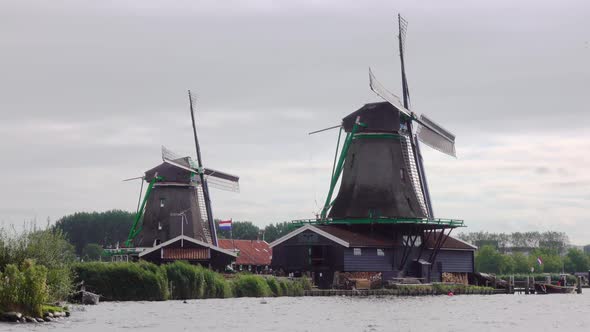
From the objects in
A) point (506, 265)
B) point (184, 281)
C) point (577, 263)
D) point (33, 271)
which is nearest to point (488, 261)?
point (506, 265)

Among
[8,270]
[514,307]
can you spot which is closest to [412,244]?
[514,307]

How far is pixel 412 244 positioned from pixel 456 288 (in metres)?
4.17

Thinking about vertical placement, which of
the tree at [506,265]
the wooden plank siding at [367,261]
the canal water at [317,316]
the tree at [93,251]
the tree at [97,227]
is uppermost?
the tree at [97,227]

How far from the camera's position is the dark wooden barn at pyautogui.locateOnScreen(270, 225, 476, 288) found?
60625mm

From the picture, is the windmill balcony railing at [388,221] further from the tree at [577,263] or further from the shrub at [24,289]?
the tree at [577,263]

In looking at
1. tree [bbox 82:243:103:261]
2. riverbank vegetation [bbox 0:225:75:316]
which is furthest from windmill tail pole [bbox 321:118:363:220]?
tree [bbox 82:243:103:261]

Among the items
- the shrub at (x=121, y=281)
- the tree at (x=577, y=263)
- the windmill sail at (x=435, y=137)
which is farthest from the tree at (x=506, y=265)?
the shrub at (x=121, y=281)

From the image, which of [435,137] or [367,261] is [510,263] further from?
[367,261]

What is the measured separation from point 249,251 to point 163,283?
38335mm

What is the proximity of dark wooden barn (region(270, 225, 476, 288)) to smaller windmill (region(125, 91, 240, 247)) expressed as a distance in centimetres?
1266

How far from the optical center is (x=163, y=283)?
46.5 meters

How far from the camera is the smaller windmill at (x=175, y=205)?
7450 centimetres

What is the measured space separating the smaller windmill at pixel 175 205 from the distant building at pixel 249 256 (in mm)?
4941

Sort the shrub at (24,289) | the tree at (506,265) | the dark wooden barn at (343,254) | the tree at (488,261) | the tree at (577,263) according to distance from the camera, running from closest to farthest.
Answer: the shrub at (24,289)
the dark wooden barn at (343,254)
the tree at (506,265)
the tree at (488,261)
the tree at (577,263)
